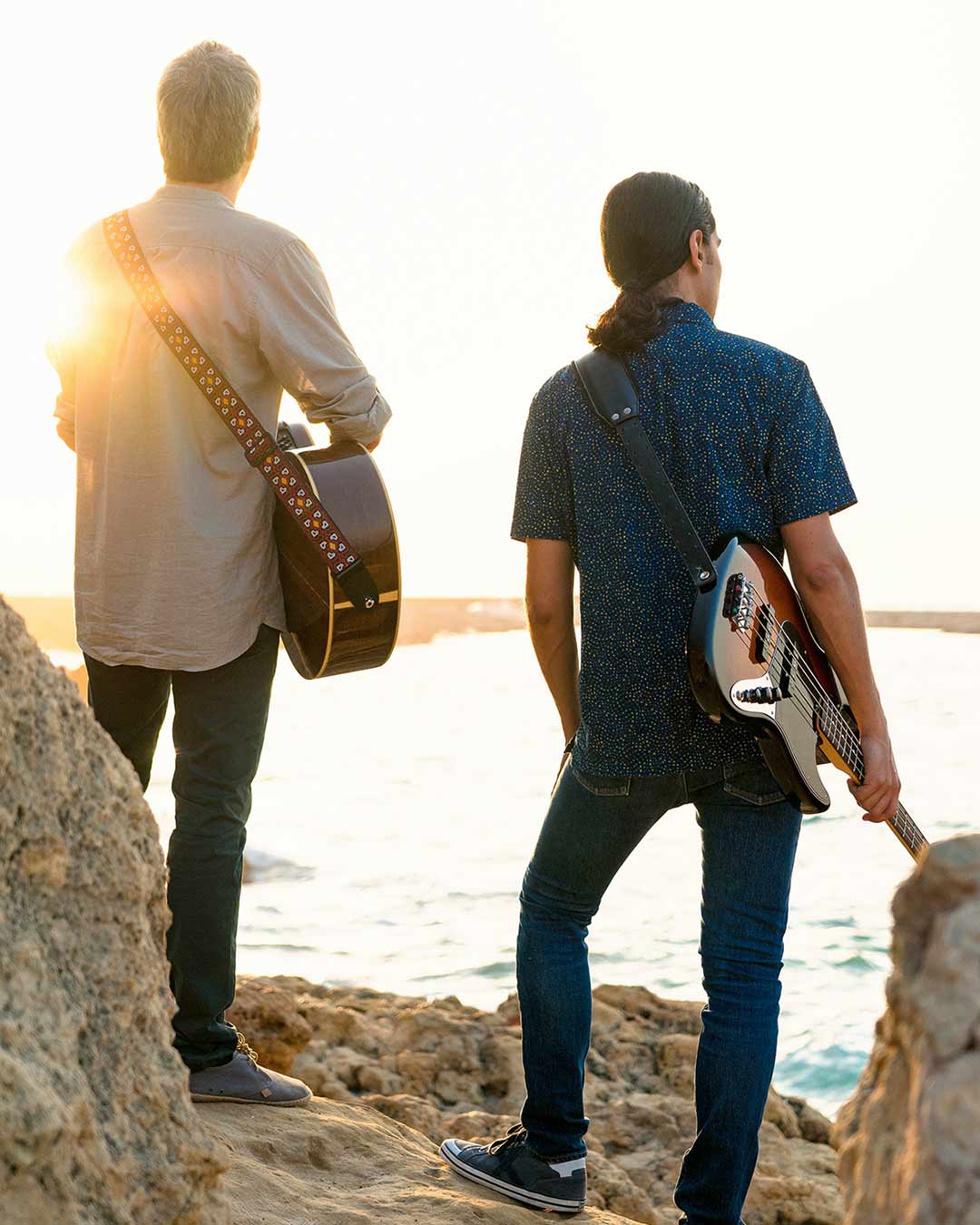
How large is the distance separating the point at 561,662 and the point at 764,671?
1.50 feet

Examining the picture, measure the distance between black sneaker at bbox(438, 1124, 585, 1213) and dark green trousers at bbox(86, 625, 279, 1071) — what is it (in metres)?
0.60

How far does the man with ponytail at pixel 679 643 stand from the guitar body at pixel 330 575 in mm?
309

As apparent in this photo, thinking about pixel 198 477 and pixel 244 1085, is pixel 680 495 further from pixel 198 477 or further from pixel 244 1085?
pixel 244 1085

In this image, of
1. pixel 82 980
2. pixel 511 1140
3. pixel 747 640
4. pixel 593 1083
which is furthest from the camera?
pixel 593 1083

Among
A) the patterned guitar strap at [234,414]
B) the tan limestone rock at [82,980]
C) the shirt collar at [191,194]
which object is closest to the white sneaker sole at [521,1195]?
the tan limestone rock at [82,980]

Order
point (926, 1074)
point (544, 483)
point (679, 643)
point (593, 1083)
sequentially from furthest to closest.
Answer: point (593, 1083) → point (544, 483) → point (679, 643) → point (926, 1074)

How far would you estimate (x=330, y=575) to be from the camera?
255 cm

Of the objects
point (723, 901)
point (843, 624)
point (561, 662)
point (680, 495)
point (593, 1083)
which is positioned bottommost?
point (593, 1083)

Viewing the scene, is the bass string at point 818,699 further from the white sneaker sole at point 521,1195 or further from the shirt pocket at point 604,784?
the white sneaker sole at point 521,1195

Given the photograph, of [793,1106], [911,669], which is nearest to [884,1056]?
[793,1106]

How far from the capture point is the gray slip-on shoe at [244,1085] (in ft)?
8.69

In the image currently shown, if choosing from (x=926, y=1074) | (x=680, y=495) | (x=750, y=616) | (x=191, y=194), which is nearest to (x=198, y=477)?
(x=191, y=194)

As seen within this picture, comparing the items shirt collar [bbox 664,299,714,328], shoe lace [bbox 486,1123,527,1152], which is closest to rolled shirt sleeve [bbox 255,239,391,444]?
shirt collar [bbox 664,299,714,328]

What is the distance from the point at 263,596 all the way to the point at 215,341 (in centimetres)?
48
